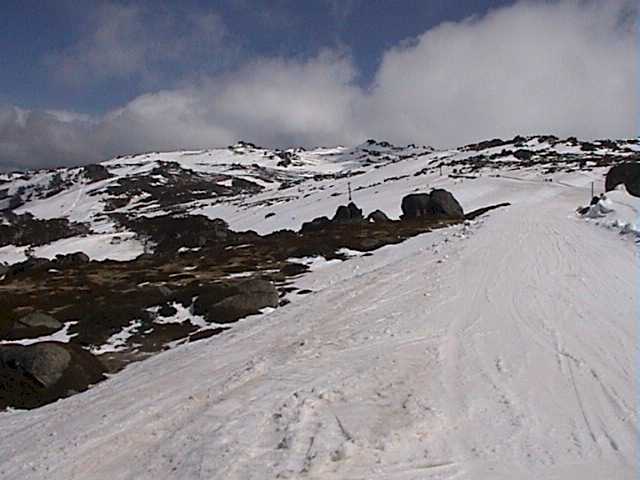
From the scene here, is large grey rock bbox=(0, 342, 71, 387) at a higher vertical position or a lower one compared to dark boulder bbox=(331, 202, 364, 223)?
lower

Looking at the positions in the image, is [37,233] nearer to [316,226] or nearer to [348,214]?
[348,214]

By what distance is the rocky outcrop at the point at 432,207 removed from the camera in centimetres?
6381

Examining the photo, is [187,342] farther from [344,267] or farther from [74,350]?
[344,267]

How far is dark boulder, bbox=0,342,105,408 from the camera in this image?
14573mm

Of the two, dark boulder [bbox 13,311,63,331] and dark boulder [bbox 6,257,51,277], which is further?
dark boulder [bbox 6,257,51,277]

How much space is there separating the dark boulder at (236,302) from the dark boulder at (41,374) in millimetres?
6022

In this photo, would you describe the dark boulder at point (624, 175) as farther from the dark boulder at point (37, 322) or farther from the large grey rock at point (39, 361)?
the large grey rock at point (39, 361)

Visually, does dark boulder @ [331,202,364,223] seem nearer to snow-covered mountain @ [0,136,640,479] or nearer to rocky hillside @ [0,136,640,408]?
rocky hillside @ [0,136,640,408]

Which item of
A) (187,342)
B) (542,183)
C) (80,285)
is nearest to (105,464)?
(187,342)

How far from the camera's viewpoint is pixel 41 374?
49.5 feet

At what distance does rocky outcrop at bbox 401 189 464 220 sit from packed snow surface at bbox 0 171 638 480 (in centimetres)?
4451

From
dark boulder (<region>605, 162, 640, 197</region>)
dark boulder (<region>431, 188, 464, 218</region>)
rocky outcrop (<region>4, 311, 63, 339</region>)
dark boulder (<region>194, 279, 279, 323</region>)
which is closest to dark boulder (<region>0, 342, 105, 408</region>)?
dark boulder (<region>194, 279, 279, 323</region>)

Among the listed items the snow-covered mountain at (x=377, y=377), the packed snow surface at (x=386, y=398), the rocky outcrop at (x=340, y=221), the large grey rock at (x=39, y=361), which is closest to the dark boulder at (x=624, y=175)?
the snow-covered mountain at (x=377, y=377)

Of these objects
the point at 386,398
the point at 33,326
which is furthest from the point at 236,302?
the point at 386,398
